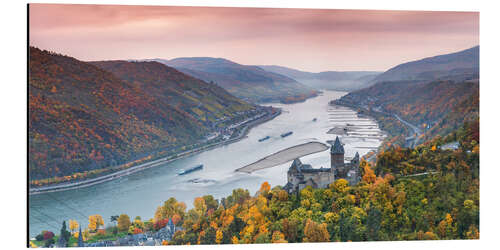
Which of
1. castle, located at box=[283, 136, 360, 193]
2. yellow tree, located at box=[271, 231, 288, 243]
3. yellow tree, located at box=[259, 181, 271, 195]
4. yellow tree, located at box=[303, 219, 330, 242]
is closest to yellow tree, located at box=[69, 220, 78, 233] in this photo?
yellow tree, located at box=[259, 181, 271, 195]

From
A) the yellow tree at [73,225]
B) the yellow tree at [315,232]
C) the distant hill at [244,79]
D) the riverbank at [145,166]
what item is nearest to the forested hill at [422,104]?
the distant hill at [244,79]

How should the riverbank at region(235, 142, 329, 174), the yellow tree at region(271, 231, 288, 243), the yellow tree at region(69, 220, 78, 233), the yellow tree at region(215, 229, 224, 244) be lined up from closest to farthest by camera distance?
the yellow tree at region(271, 231, 288, 243) → the yellow tree at region(215, 229, 224, 244) → the yellow tree at region(69, 220, 78, 233) → the riverbank at region(235, 142, 329, 174)

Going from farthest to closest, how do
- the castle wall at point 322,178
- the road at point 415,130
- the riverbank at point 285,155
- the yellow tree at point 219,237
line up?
1. the road at point 415,130
2. the riverbank at point 285,155
3. the castle wall at point 322,178
4. the yellow tree at point 219,237

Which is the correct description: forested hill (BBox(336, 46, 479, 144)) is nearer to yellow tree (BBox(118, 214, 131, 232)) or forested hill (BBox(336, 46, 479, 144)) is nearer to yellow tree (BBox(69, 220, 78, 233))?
yellow tree (BBox(118, 214, 131, 232))

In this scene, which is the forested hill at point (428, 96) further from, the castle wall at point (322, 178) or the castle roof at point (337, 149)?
the castle wall at point (322, 178)

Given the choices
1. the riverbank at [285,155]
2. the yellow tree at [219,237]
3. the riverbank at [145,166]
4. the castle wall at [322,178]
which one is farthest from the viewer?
the riverbank at [285,155]

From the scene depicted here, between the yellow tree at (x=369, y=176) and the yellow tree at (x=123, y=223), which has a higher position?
the yellow tree at (x=369, y=176)

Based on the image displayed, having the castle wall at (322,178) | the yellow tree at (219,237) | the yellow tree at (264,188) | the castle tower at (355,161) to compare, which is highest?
the castle tower at (355,161)
